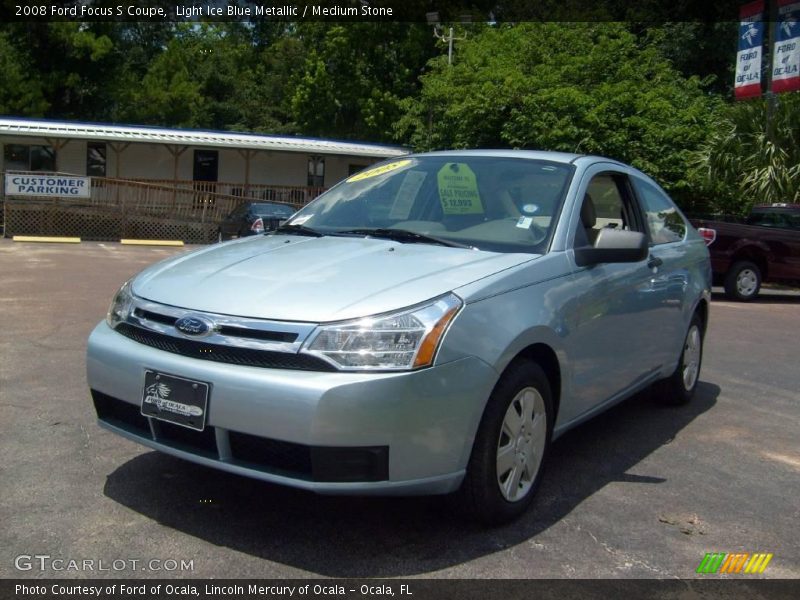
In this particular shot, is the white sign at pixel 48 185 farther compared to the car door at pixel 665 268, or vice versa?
the white sign at pixel 48 185

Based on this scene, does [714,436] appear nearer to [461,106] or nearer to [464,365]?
[464,365]

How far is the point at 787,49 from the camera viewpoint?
60.9 feet

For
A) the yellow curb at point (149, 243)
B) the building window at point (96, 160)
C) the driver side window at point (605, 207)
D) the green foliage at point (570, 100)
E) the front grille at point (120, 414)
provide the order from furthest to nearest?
the building window at point (96, 160) < the yellow curb at point (149, 243) < the green foliage at point (570, 100) < the driver side window at point (605, 207) < the front grille at point (120, 414)

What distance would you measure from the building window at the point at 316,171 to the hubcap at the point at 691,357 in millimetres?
25276

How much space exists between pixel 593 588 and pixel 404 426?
96cm

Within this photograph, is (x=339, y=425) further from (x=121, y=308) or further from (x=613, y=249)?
(x=613, y=249)

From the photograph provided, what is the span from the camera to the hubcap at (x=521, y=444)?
363cm

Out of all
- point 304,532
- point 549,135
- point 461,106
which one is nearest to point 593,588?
point 304,532

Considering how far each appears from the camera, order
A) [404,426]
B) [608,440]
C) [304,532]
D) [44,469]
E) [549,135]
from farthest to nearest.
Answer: [549,135] → [608,440] → [44,469] → [304,532] → [404,426]

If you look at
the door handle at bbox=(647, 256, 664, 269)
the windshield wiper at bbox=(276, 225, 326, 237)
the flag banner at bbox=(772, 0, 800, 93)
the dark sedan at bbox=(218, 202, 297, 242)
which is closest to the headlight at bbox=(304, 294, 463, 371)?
the windshield wiper at bbox=(276, 225, 326, 237)

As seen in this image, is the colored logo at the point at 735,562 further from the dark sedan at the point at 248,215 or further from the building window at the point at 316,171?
the building window at the point at 316,171

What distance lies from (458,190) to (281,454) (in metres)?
1.99

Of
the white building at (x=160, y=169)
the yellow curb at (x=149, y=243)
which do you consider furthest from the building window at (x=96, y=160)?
the yellow curb at (x=149, y=243)

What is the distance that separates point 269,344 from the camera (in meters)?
3.22
